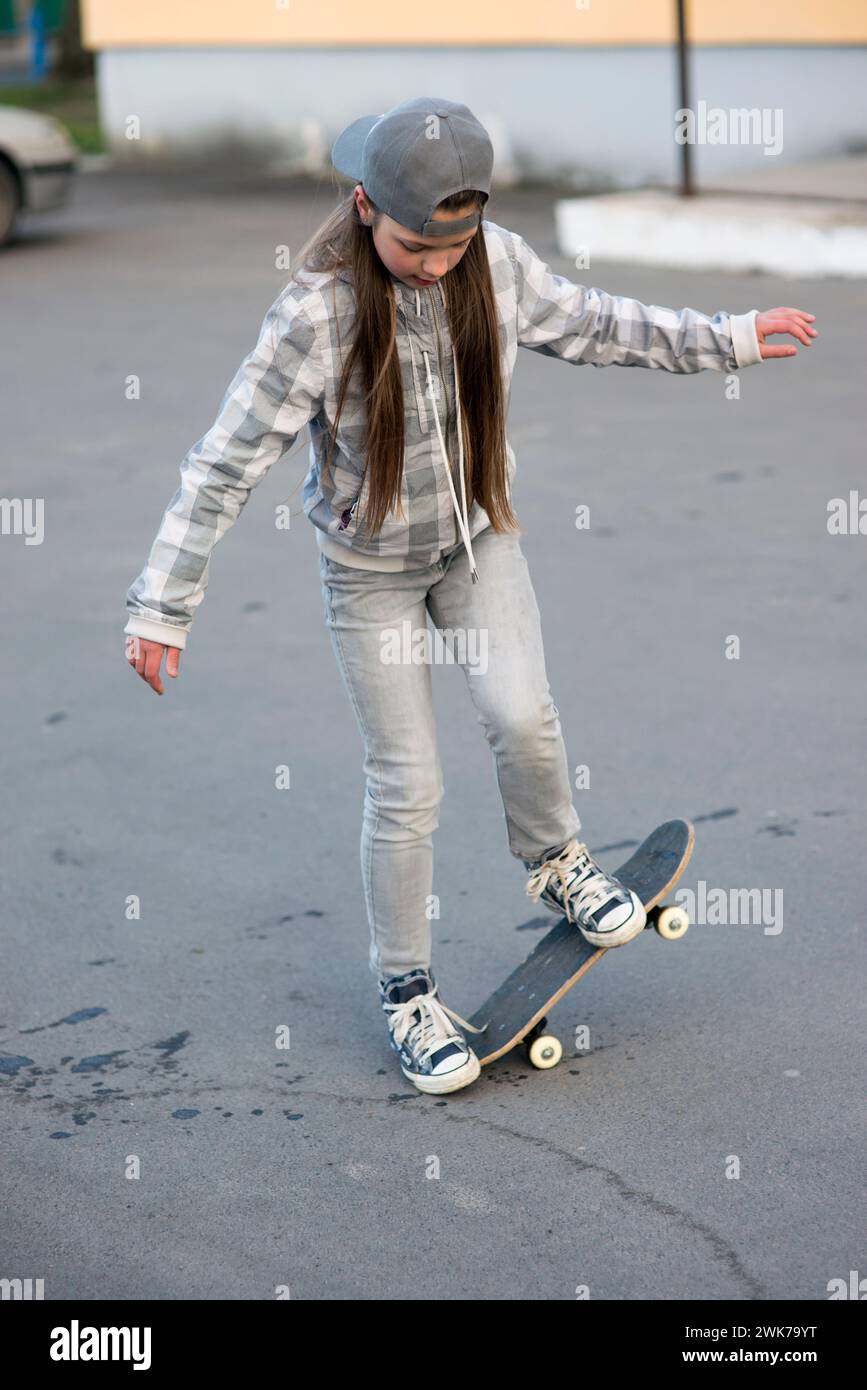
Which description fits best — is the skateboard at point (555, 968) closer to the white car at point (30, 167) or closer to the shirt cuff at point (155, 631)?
the shirt cuff at point (155, 631)

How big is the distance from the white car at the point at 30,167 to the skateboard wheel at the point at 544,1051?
431 inches

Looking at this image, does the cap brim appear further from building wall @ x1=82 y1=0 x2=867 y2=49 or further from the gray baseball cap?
building wall @ x1=82 y1=0 x2=867 y2=49

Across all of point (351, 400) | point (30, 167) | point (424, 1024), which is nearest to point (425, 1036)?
point (424, 1024)

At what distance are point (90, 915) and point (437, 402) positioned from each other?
1.72 meters

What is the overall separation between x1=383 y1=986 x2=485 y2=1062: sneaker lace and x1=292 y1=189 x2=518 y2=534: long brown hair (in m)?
0.97

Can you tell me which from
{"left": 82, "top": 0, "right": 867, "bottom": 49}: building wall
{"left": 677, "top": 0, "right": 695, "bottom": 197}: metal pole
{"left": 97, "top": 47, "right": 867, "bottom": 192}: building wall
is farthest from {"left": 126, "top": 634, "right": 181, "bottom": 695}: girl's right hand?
{"left": 82, "top": 0, "right": 867, "bottom": 49}: building wall

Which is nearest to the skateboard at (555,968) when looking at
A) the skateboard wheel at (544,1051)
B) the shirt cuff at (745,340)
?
the skateboard wheel at (544,1051)

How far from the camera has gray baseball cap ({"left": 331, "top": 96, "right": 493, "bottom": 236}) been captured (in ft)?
9.45

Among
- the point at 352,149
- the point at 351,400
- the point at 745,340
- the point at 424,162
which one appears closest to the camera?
the point at 424,162

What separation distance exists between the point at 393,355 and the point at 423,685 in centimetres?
67

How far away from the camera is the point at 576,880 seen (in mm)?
3533

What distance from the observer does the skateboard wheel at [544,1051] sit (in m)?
3.52

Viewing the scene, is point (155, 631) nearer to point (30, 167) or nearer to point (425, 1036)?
point (425, 1036)
